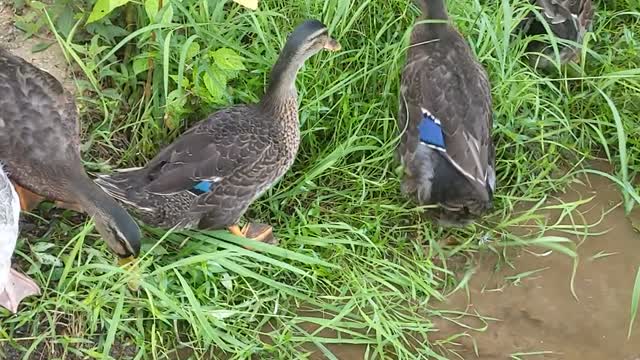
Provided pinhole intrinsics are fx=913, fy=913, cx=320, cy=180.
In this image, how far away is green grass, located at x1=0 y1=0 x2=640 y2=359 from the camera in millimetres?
3430

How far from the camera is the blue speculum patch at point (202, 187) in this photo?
354 cm

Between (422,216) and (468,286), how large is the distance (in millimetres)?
366

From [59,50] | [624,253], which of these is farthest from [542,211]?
[59,50]

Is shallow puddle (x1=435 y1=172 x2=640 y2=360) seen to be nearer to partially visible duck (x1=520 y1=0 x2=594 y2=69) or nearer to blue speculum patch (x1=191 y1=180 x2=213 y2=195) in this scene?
partially visible duck (x1=520 y1=0 x2=594 y2=69)

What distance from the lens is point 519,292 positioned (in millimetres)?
3725

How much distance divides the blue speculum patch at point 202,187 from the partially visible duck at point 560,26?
178cm

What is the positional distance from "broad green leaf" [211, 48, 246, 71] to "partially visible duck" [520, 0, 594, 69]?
151 cm

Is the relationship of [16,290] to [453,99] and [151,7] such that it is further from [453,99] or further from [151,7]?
[453,99]

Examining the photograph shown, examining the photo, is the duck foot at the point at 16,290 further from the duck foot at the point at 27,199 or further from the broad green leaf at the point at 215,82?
the broad green leaf at the point at 215,82

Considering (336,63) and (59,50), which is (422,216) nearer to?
(336,63)

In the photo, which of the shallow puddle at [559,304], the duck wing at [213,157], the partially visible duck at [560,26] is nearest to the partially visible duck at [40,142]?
the duck wing at [213,157]

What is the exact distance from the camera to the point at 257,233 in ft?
12.2

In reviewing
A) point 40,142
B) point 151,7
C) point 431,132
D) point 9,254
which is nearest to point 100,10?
point 151,7

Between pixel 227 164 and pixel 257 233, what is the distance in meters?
0.32
